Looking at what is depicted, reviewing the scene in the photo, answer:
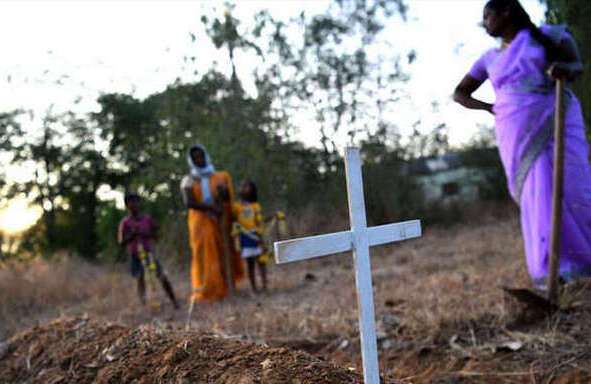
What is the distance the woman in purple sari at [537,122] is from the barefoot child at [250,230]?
11.7 feet

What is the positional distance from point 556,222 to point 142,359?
2.43 metres

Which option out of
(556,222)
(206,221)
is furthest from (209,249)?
(556,222)

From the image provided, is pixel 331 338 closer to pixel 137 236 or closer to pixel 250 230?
pixel 250 230

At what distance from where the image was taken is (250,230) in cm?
643

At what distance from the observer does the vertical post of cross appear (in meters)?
1.69

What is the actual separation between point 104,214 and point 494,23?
12214 millimetres

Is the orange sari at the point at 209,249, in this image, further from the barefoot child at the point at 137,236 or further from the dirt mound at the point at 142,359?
the dirt mound at the point at 142,359

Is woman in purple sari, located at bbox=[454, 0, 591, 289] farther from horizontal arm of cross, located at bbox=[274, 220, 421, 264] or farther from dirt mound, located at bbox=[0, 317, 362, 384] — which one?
dirt mound, located at bbox=[0, 317, 362, 384]

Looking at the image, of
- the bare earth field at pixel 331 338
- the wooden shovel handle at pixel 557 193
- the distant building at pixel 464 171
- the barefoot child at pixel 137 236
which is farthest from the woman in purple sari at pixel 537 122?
the distant building at pixel 464 171

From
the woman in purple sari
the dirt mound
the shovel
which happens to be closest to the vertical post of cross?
the dirt mound

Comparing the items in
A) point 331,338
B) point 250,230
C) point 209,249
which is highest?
point 250,230

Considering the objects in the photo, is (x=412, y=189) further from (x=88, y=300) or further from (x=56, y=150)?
(x=56, y=150)

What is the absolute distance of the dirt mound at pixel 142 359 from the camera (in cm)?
202

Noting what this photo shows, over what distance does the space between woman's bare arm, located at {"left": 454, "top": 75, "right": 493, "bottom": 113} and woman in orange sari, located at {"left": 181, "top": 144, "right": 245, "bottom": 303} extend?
3629 mm
